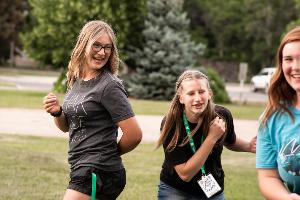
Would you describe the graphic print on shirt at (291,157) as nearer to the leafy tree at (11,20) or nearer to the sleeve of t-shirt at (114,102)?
the sleeve of t-shirt at (114,102)

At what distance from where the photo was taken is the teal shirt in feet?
9.07

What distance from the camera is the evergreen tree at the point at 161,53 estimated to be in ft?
90.3

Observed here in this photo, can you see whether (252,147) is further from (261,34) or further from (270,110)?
(261,34)

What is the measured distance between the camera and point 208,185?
13.5ft

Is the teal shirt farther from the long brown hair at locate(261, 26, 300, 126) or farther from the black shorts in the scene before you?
the black shorts

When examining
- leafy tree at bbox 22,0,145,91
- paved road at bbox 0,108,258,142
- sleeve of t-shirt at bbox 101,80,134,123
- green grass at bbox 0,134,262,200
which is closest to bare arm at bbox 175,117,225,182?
sleeve of t-shirt at bbox 101,80,134,123

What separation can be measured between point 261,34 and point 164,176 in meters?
57.6

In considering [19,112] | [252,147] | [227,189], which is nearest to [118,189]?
[252,147]

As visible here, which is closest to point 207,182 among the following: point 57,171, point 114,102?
point 114,102

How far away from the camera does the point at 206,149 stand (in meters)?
4.00

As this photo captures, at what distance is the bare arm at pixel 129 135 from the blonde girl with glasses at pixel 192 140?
7.1 inches

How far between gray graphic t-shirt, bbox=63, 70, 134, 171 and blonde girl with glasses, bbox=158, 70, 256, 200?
1.16 feet

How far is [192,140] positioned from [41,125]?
12259 millimetres

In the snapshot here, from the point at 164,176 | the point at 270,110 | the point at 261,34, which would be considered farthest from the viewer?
the point at 261,34
